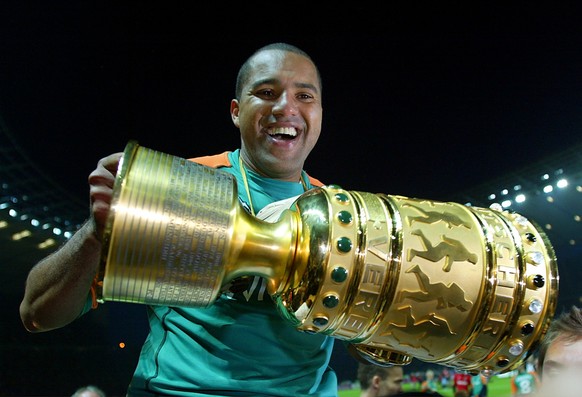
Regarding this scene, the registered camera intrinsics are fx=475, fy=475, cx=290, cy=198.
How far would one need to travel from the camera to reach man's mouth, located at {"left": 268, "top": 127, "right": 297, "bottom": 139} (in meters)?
0.68

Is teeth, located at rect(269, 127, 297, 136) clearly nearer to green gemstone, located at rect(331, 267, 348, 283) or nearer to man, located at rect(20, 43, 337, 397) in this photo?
man, located at rect(20, 43, 337, 397)

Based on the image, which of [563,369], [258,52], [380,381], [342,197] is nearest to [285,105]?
[258,52]

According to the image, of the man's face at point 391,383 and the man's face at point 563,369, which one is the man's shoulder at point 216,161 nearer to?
the man's face at point 563,369

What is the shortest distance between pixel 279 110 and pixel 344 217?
30 centimetres

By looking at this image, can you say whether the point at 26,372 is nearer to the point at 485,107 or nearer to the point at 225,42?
the point at 225,42

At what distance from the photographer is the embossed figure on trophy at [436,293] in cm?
39

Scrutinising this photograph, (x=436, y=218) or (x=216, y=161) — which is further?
(x=216, y=161)

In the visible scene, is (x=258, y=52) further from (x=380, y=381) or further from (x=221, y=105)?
(x=221, y=105)

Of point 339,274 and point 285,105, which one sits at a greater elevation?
point 285,105

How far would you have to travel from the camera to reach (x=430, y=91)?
4902 mm

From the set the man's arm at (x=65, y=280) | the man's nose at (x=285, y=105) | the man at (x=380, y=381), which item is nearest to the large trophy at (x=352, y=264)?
the man's arm at (x=65, y=280)

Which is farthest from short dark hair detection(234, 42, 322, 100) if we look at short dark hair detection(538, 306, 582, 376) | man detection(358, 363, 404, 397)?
man detection(358, 363, 404, 397)

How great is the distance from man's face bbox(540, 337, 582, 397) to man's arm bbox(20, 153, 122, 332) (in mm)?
543

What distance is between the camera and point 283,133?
68 centimetres
